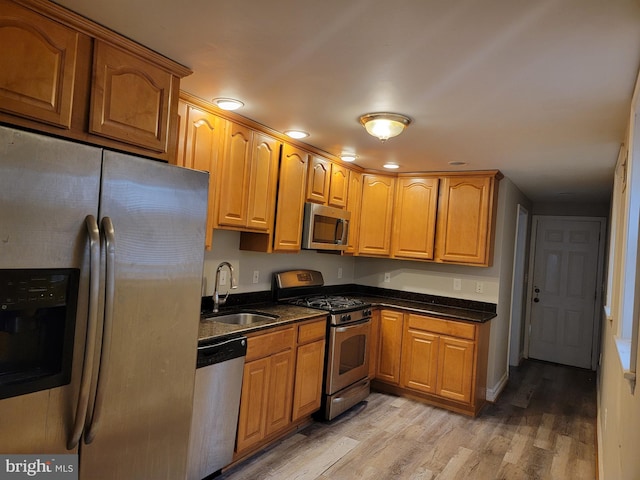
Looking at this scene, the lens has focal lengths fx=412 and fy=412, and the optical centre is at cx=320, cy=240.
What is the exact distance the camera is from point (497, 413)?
3.80 meters

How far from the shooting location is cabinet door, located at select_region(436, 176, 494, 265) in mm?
3906

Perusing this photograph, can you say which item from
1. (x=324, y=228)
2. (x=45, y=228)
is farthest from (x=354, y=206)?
(x=45, y=228)

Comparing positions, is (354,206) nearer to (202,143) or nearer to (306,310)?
(306,310)

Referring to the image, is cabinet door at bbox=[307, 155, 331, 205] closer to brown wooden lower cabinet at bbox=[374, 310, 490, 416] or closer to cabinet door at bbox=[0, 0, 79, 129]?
brown wooden lower cabinet at bbox=[374, 310, 490, 416]

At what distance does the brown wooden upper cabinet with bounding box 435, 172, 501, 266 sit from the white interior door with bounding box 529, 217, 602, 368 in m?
2.13

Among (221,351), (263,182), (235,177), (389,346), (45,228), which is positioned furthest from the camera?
(389,346)

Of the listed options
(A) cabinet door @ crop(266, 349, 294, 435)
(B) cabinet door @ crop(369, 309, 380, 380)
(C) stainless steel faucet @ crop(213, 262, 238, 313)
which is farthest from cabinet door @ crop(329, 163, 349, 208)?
(A) cabinet door @ crop(266, 349, 294, 435)

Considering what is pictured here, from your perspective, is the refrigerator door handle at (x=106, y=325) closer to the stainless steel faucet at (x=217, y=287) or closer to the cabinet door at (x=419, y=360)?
the stainless steel faucet at (x=217, y=287)

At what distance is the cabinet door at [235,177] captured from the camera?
2.71m

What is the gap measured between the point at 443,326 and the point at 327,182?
1.71 metres

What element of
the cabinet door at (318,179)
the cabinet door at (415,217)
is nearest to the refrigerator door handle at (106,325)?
the cabinet door at (318,179)

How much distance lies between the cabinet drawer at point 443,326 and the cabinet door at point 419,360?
0.06 metres

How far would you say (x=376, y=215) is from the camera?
173 inches

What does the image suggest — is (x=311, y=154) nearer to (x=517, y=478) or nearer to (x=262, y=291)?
(x=262, y=291)
